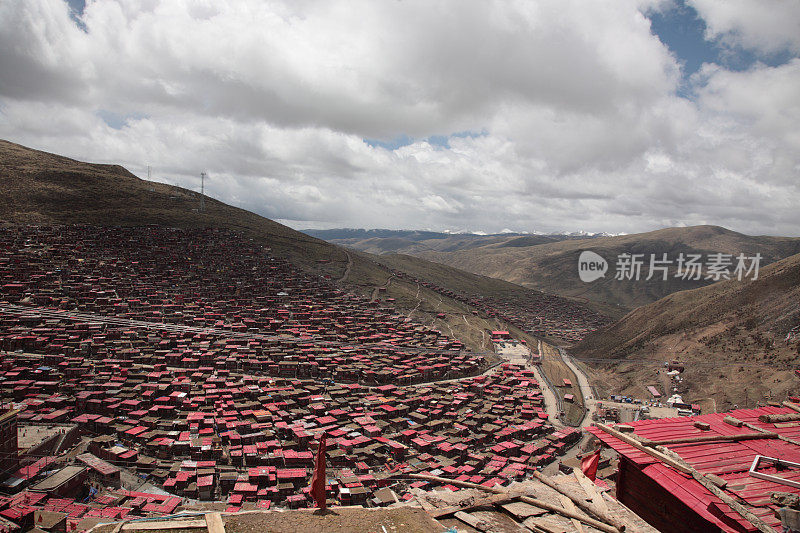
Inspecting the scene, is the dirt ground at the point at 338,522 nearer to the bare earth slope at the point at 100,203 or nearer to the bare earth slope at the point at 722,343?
the bare earth slope at the point at 722,343

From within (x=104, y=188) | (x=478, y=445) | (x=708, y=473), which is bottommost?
(x=478, y=445)

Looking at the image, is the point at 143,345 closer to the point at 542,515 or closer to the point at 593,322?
the point at 542,515

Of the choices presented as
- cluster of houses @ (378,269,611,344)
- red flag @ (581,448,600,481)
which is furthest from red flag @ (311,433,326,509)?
→ cluster of houses @ (378,269,611,344)

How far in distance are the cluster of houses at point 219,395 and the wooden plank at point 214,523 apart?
187 inches

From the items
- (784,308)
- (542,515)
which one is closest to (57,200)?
(542,515)

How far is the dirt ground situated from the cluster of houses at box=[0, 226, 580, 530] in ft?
9.34

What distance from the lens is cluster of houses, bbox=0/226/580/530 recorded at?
77.6ft

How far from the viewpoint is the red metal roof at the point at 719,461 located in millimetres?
6332

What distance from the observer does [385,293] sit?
278ft

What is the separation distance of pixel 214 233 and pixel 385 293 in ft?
133

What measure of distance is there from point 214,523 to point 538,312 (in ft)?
372

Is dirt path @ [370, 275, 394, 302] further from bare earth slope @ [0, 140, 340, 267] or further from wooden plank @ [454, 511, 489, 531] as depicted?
wooden plank @ [454, 511, 489, 531]

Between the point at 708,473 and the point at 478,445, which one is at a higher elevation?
the point at 708,473

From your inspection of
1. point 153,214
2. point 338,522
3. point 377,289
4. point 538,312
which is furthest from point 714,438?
point 538,312
